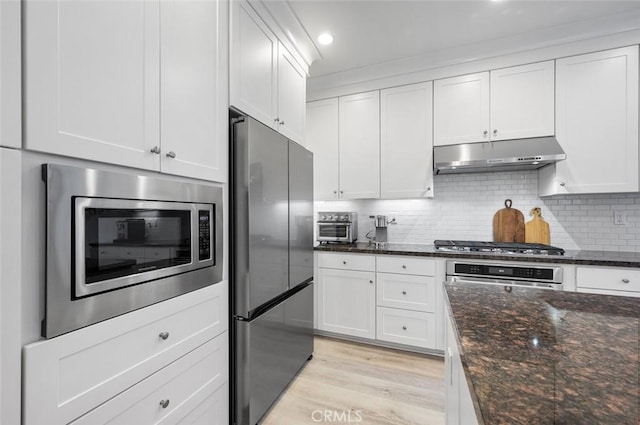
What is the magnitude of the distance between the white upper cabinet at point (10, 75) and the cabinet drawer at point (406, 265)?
7.89 feet

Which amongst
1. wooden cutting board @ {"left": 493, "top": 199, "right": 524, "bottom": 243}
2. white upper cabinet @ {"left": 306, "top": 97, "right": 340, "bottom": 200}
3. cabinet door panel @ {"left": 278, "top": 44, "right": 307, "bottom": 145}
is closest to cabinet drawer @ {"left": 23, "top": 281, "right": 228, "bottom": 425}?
cabinet door panel @ {"left": 278, "top": 44, "right": 307, "bottom": 145}

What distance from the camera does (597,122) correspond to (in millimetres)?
2322

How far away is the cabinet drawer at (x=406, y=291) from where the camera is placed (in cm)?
249

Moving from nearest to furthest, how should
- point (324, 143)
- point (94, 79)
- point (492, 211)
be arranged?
point (94, 79) < point (492, 211) < point (324, 143)

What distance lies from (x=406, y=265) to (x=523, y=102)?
1.73 meters

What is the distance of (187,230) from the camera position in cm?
134

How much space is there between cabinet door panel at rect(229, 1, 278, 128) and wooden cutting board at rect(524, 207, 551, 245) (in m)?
2.47

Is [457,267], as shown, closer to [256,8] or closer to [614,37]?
[614,37]

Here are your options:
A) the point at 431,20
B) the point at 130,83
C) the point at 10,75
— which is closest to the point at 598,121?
the point at 431,20

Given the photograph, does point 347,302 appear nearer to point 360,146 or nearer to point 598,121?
point 360,146

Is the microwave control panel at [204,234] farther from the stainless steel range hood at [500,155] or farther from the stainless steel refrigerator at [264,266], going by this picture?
the stainless steel range hood at [500,155]

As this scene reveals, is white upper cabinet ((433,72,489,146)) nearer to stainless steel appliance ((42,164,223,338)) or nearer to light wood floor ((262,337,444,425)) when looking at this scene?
light wood floor ((262,337,444,425))

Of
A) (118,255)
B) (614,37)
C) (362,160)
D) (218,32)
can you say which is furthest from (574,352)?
(614,37)

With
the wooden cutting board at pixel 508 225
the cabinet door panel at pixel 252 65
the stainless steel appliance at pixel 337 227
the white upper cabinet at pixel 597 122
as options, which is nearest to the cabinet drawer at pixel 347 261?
the stainless steel appliance at pixel 337 227
